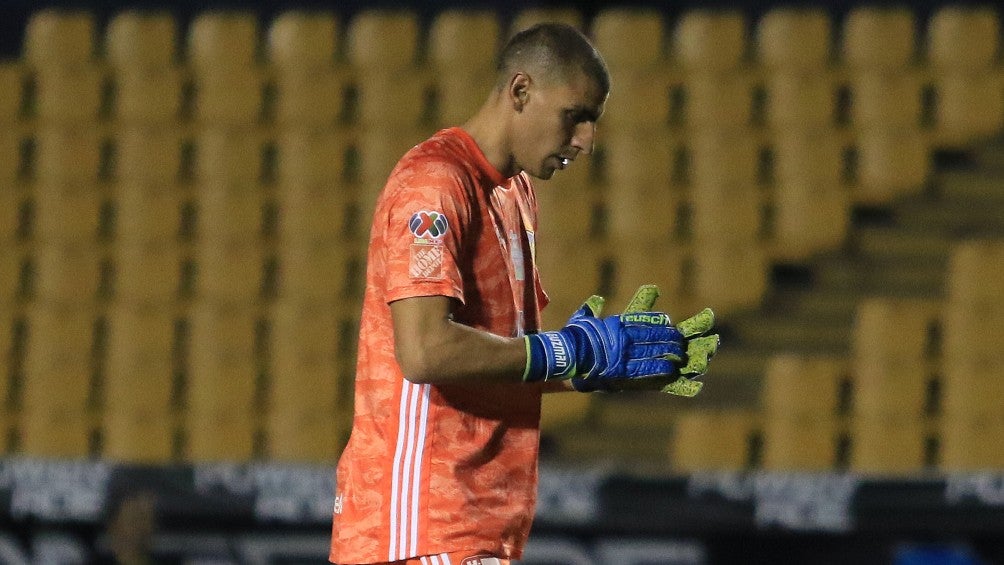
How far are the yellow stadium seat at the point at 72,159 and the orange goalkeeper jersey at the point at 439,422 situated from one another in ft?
18.3

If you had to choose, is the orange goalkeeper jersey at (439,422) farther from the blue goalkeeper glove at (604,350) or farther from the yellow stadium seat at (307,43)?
the yellow stadium seat at (307,43)

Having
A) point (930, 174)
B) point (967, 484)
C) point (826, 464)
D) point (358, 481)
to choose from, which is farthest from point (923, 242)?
point (358, 481)

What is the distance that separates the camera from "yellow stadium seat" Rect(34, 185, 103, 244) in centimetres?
772

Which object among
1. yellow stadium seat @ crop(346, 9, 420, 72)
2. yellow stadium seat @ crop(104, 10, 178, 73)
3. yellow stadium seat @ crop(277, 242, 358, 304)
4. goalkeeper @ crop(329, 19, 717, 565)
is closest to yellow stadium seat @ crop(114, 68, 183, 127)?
yellow stadium seat @ crop(104, 10, 178, 73)

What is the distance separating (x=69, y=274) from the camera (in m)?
7.62

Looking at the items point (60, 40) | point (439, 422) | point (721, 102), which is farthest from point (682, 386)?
point (60, 40)

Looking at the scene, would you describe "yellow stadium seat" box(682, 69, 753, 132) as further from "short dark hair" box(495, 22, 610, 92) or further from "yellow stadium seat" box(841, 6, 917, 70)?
"short dark hair" box(495, 22, 610, 92)

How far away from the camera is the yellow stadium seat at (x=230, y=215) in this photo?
7477 millimetres

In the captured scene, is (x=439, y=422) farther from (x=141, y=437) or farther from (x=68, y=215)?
(x=68, y=215)

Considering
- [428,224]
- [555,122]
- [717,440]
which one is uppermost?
[555,122]

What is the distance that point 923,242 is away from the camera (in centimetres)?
725

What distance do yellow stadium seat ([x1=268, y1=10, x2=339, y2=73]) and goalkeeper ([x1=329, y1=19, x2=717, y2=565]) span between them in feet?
16.8

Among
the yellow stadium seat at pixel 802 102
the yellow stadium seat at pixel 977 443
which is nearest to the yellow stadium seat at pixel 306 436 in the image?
the yellow stadium seat at pixel 802 102

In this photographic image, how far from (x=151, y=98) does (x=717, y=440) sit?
347 cm
